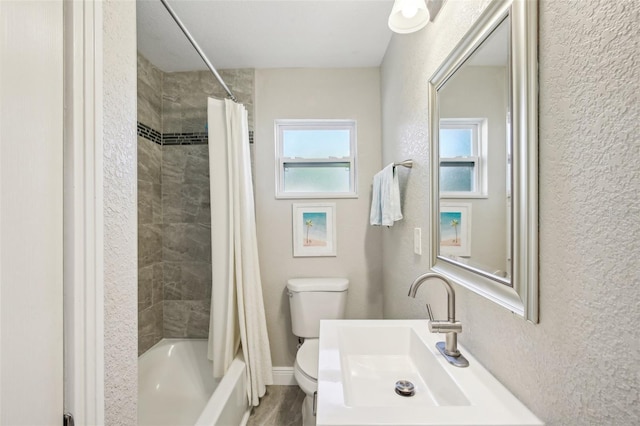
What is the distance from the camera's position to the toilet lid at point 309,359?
4.63 feet

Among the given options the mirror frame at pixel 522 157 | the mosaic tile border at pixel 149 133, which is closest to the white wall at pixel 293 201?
the mosaic tile border at pixel 149 133

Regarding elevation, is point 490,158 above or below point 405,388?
above

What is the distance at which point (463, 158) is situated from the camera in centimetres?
93

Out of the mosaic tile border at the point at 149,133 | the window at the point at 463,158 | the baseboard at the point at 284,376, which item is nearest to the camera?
the window at the point at 463,158

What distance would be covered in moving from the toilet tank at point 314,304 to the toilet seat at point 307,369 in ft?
0.64

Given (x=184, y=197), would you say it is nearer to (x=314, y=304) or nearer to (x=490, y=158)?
(x=314, y=304)

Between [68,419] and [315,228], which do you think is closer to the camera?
[68,419]

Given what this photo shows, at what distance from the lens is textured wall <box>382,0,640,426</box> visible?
1.36 ft

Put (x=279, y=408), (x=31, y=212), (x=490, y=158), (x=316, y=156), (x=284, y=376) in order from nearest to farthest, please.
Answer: (x=31, y=212)
(x=490, y=158)
(x=279, y=408)
(x=284, y=376)
(x=316, y=156)

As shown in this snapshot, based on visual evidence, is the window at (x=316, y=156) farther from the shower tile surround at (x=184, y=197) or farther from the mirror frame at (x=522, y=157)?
the mirror frame at (x=522, y=157)

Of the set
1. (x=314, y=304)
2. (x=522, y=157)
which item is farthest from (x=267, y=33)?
(x=314, y=304)

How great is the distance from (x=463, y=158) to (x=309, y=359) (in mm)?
1298

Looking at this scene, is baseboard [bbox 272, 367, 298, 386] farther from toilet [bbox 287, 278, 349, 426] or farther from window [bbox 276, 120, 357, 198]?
window [bbox 276, 120, 357, 198]

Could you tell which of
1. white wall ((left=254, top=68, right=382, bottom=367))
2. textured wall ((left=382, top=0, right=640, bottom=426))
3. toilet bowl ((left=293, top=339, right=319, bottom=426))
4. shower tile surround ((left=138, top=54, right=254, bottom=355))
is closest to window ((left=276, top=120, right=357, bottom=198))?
white wall ((left=254, top=68, right=382, bottom=367))
